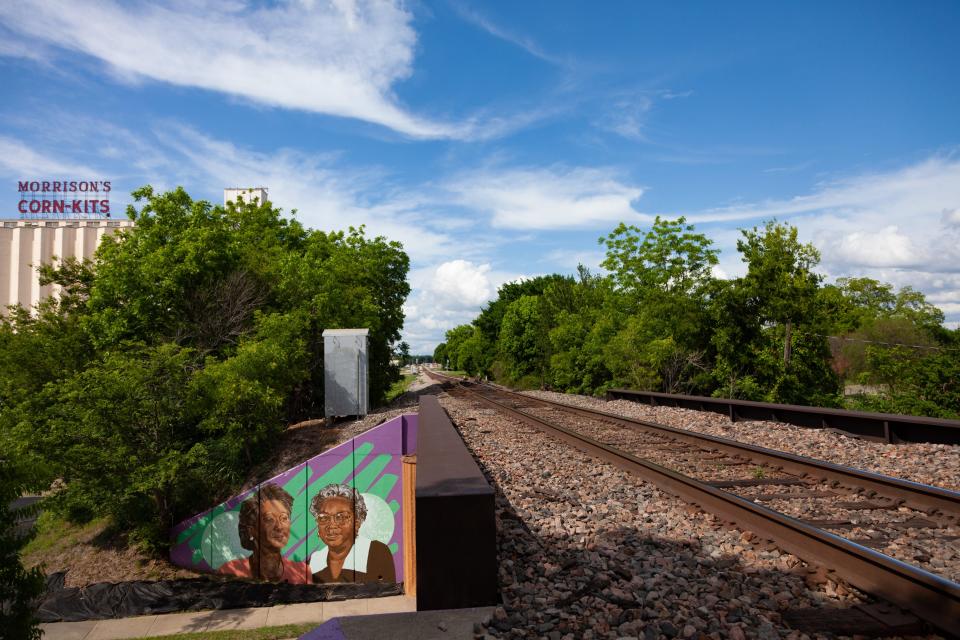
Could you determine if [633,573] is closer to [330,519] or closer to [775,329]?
[330,519]

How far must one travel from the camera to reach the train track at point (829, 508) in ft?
12.0

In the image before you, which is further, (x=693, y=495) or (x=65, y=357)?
(x=65, y=357)

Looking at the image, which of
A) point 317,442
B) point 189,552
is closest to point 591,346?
point 317,442

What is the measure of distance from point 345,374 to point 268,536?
23.8 ft

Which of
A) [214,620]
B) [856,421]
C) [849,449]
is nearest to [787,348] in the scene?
[856,421]

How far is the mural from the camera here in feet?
45.1

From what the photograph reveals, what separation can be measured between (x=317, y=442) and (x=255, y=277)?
32.9ft

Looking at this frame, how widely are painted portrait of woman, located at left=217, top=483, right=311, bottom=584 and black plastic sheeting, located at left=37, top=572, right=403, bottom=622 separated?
1.28 metres

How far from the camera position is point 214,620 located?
1107cm

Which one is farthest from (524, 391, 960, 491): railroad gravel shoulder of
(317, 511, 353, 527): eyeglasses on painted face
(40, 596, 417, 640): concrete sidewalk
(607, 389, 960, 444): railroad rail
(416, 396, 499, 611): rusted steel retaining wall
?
(317, 511, 353, 527): eyeglasses on painted face

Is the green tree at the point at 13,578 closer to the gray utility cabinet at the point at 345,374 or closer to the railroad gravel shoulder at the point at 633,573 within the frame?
the railroad gravel shoulder at the point at 633,573

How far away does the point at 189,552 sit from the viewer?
1550cm

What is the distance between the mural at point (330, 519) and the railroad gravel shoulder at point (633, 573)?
7.31 m

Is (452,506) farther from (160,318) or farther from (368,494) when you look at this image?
(160,318)
